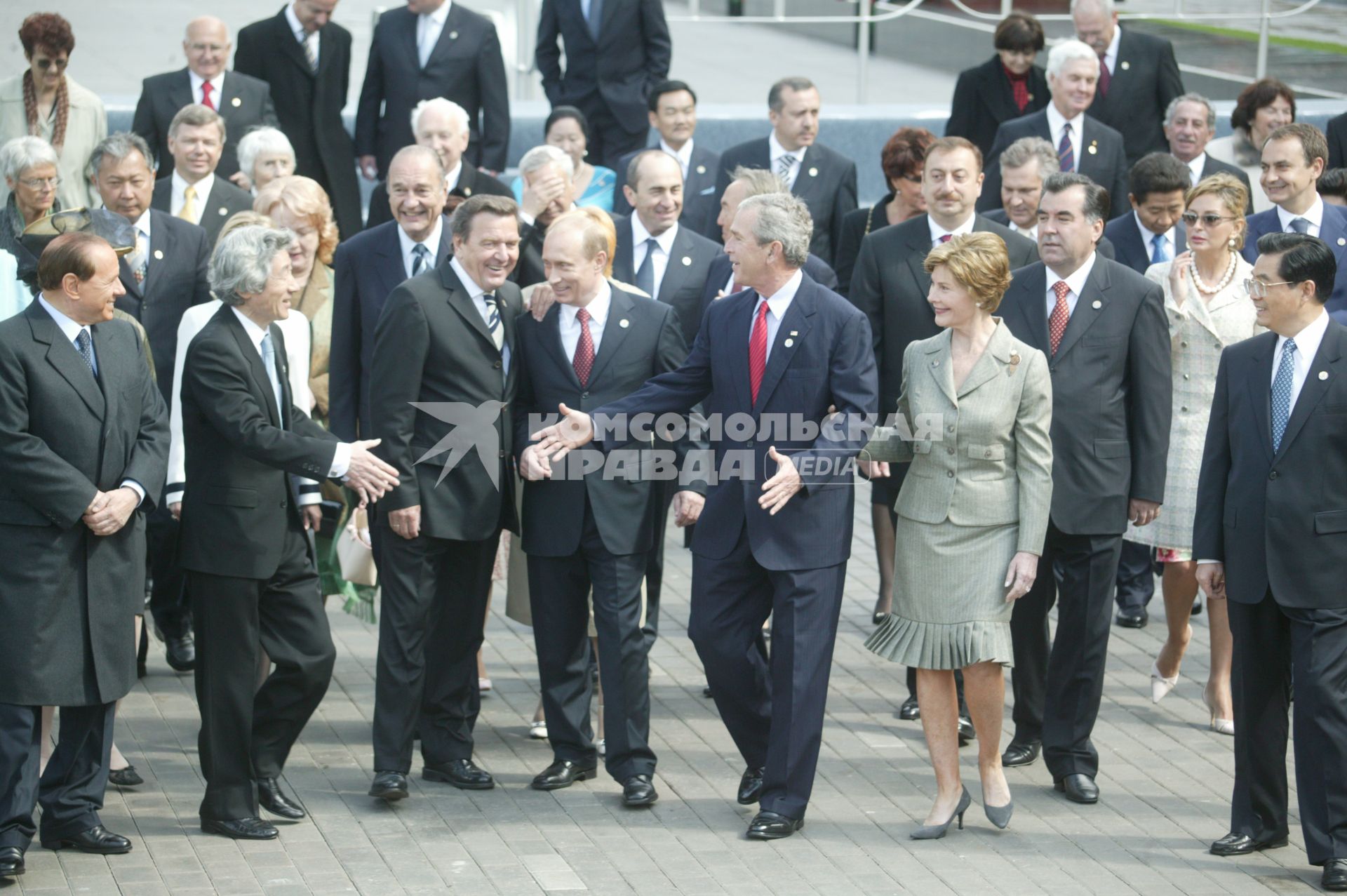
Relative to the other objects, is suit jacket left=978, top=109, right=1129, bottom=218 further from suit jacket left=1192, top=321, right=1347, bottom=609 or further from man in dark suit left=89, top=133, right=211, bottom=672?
man in dark suit left=89, top=133, right=211, bottom=672

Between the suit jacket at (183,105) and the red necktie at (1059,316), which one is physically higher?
the suit jacket at (183,105)

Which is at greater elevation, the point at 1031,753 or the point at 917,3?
the point at 917,3

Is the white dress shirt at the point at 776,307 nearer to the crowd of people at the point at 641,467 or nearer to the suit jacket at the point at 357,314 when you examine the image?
the crowd of people at the point at 641,467

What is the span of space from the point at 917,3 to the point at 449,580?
7104 mm

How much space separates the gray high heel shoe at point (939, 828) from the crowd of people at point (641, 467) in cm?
3

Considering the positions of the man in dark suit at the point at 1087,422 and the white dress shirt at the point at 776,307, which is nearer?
the white dress shirt at the point at 776,307

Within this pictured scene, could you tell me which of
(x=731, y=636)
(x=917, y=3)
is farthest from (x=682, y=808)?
(x=917, y=3)

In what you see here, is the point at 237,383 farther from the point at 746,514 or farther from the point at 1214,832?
the point at 1214,832

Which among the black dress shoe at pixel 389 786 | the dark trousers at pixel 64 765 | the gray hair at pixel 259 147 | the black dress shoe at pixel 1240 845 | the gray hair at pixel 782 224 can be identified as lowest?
the black dress shoe at pixel 389 786

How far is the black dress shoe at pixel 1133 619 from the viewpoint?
342 inches

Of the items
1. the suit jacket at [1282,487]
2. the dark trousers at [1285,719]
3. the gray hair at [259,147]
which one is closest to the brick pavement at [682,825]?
the dark trousers at [1285,719]

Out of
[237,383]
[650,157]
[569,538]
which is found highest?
[650,157]

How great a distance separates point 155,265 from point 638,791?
3064 millimetres

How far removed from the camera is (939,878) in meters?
5.80
